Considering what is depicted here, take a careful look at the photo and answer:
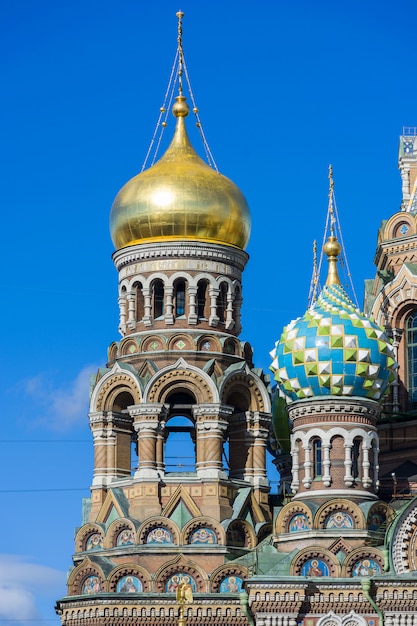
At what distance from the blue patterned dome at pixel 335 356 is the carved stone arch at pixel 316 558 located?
297 centimetres

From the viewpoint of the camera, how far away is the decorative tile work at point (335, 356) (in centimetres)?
4372

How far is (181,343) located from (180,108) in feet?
16.9

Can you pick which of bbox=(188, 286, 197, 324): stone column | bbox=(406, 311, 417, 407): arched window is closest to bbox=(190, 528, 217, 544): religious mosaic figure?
bbox=(188, 286, 197, 324): stone column

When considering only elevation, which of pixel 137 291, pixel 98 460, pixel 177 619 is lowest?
pixel 177 619

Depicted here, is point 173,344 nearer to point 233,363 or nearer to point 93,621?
point 233,363

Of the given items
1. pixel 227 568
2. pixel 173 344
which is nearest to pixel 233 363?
pixel 173 344

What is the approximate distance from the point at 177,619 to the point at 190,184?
863 cm

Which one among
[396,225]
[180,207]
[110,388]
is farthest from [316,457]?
[396,225]

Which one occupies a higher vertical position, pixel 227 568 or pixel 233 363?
pixel 233 363

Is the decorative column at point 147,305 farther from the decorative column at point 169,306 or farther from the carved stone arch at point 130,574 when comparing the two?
the carved stone arch at point 130,574

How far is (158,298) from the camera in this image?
4666cm

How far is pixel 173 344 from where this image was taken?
4591cm

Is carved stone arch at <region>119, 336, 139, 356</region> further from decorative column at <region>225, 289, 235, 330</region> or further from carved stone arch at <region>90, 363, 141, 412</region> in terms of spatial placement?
decorative column at <region>225, 289, 235, 330</region>

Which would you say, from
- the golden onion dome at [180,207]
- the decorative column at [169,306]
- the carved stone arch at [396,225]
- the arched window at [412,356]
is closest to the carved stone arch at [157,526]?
the decorative column at [169,306]
